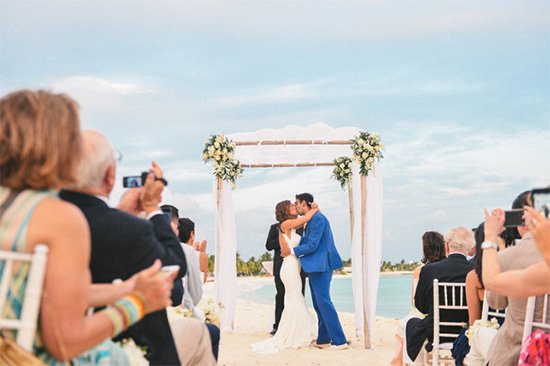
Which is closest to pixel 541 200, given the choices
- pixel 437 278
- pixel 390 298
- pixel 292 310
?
pixel 437 278

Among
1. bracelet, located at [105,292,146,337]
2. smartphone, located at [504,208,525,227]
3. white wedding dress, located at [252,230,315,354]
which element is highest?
smartphone, located at [504,208,525,227]

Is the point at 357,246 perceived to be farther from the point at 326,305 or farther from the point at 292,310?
the point at 292,310

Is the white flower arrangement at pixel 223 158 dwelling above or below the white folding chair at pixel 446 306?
above

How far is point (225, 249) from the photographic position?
36.7 feet

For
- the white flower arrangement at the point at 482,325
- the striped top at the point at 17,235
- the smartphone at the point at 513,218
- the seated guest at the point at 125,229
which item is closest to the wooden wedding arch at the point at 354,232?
the white flower arrangement at the point at 482,325

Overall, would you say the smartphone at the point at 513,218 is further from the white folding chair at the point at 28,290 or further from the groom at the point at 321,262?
the groom at the point at 321,262

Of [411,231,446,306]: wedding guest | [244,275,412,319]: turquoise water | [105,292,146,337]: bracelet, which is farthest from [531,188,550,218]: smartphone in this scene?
[244,275,412,319]: turquoise water

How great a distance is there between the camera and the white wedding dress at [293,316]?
1023cm

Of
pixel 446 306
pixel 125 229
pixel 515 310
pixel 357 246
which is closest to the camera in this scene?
pixel 125 229

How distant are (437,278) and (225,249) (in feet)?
16.7

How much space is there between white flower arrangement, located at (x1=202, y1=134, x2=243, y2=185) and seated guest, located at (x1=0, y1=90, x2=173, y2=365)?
29.2 feet

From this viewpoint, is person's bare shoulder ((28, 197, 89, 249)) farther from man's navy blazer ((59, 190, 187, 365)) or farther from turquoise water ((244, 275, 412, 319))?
turquoise water ((244, 275, 412, 319))

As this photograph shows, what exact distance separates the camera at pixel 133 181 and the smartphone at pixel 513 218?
4.76ft

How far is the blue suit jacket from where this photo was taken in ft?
32.5
